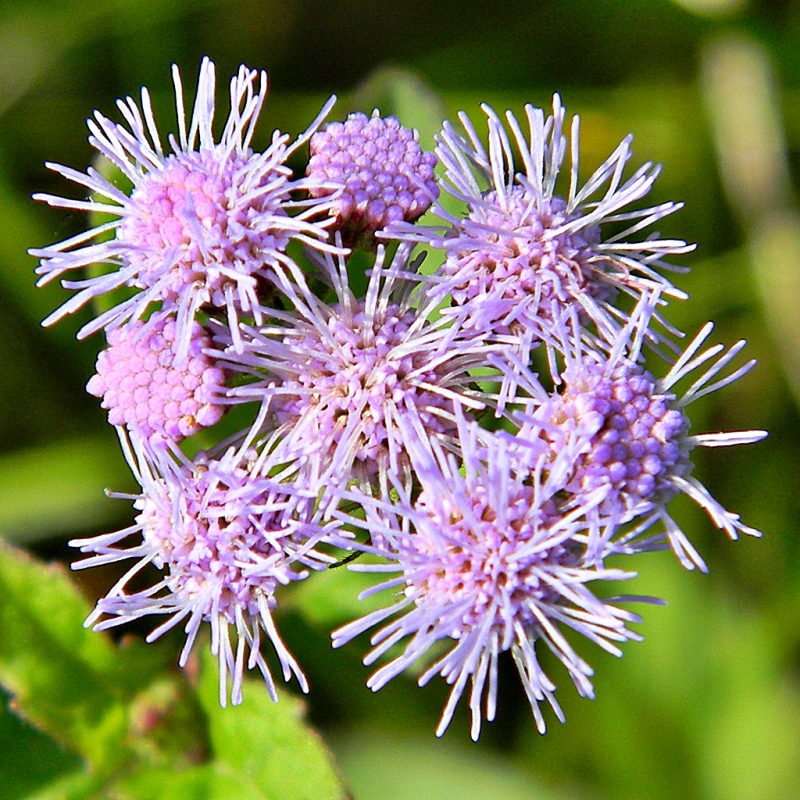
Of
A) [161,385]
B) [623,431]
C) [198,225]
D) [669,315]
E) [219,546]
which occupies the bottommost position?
[219,546]

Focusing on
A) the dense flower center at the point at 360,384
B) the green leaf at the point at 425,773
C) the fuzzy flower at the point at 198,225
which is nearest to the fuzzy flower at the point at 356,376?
the dense flower center at the point at 360,384

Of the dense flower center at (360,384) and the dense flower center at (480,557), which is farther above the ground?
the dense flower center at (360,384)

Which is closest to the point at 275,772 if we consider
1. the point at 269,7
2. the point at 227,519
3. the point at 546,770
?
the point at 227,519

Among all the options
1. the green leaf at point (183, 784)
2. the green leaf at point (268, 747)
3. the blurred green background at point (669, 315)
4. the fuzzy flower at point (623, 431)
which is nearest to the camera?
the fuzzy flower at point (623, 431)

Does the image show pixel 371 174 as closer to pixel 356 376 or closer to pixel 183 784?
pixel 356 376

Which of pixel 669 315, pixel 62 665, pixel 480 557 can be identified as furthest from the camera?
pixel 669 315

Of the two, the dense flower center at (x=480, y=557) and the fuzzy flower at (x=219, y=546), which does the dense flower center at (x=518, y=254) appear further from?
the fuzzy flower at (x=219, y=546)

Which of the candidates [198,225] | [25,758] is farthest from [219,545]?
[25,758]

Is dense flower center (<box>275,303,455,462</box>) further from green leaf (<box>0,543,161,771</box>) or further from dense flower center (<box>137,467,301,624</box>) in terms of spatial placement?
green leaf (<box>0,543,161,771</box>)
